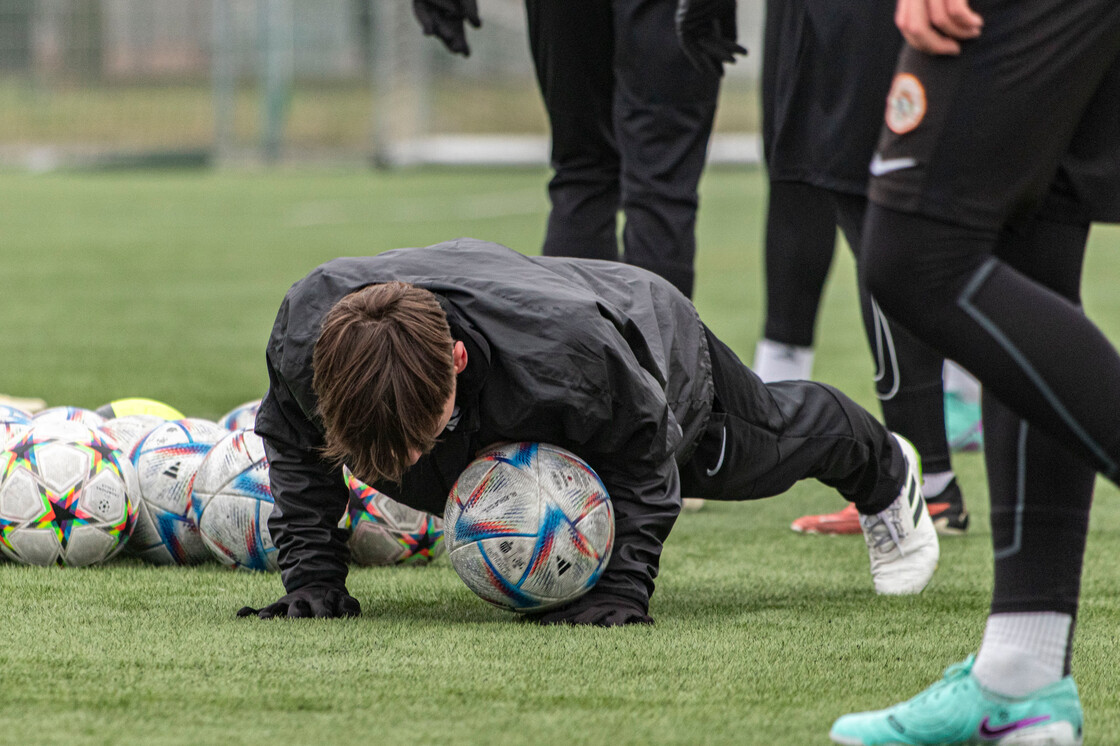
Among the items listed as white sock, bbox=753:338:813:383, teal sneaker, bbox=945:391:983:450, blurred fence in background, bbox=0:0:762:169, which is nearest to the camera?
white sock, bbox=753:338:813:383

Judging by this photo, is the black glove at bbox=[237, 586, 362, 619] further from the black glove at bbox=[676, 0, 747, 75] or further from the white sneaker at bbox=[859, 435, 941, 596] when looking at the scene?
the black glove at bbox=[676, 0, 747, 75]

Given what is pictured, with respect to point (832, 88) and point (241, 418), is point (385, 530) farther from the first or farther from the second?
point (832, 88)

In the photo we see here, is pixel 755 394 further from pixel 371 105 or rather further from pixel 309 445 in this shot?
pixel 371 105

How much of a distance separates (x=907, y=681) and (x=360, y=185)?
18135mm

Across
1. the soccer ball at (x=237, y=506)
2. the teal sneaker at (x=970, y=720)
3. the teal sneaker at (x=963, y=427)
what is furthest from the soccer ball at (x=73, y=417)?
the teal sneaker at (x=963, y=427)

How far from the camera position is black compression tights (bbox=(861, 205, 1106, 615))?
1.96 m

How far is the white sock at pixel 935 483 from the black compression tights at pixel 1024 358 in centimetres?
193

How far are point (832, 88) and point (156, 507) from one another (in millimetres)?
1858

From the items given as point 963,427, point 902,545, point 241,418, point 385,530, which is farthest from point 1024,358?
point 963,427

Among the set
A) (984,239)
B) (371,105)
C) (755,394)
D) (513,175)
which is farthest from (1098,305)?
(371,105)

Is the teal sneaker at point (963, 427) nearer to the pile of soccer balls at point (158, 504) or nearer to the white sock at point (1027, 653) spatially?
the pile of soccer balls at point (158, 504)

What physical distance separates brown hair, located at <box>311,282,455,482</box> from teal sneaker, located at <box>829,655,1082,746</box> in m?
0.92

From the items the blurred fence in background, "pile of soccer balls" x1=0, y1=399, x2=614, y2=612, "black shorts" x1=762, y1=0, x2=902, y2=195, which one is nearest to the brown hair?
"pile of soccer balls" x1=0, y1=399, x2=614, y2=612

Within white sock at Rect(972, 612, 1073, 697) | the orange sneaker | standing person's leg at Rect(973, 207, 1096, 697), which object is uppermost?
standing person's leg at Rect(973, 207, 1096, 697)
